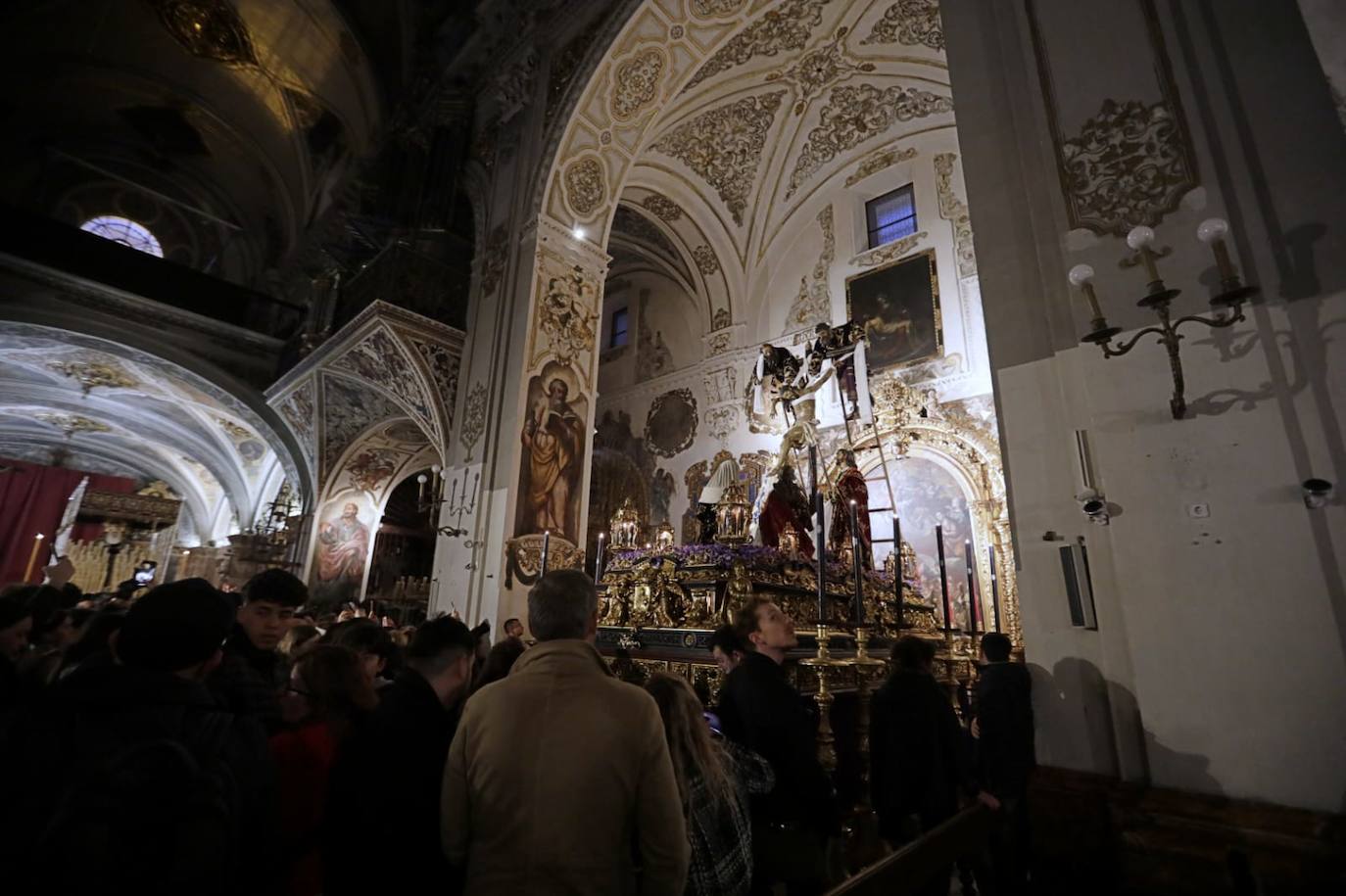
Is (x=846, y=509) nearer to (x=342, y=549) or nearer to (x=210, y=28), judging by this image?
(x=342, y=549)

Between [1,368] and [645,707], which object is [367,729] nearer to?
[645,707]

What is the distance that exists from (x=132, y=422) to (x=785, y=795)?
59.3 feet

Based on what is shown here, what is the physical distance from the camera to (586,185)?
333 inches

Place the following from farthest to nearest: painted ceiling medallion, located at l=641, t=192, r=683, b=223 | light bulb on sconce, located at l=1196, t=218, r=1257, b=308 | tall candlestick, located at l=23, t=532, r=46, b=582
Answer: tall candlestick, located at l=23, t=532, r=46, b=582
painted ceiling medallion, located at l=641, t=192, r=683, b=223
light bulb on sconce, located at l=1196, t=218, r=1257, b=308

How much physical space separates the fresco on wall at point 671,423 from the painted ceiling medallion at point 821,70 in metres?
5.24

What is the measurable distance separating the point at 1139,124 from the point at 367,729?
154 inches

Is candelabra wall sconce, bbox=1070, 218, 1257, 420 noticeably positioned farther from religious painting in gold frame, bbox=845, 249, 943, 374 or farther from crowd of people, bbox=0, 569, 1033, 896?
religious painting in gold frame, bbox=845, 249, 943, 374

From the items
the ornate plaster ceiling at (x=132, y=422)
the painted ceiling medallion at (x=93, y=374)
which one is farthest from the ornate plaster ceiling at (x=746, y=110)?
the painted ceiling medallion at (x=93, y=374)

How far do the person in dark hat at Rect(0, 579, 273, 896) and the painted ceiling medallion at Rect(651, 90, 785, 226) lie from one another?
1008 cm

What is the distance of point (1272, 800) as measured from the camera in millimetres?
2045

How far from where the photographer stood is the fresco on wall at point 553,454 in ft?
23.1

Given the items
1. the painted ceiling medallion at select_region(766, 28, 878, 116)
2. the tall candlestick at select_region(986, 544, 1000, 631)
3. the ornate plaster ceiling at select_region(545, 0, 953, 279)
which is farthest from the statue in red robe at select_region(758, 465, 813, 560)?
the painted ceiling medallion at select_region(766, 28, 878, 116)

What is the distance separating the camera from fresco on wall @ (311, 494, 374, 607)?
11523 millimetres

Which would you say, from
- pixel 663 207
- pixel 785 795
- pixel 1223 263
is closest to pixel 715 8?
pixel 663 207
